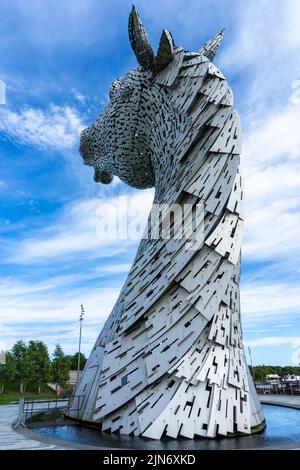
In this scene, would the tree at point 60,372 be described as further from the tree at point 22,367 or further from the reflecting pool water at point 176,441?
the reflecting pool water at point 176,441

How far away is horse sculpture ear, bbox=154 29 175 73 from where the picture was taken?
38.6 ft

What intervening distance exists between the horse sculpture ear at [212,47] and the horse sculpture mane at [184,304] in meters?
2.39

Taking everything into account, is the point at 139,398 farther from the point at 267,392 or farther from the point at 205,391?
the point at 267,392

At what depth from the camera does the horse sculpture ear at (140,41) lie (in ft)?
41.2

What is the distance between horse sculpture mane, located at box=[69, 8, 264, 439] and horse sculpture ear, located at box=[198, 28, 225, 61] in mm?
2386

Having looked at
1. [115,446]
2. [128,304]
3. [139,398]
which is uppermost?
[128,304]

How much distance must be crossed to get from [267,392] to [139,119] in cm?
1867

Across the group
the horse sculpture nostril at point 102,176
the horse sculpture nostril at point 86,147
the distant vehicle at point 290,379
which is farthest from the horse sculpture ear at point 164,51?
the distant vehicle at point 290,379

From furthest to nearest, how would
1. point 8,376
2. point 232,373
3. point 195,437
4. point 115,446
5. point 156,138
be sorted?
1. point 8,376
2. point 156,138
3. point 232,373
4. point 195,437
5. point 115,446

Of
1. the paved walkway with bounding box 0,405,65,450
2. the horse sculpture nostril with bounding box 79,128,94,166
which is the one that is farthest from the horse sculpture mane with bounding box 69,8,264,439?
the horse sculpture nostril with bounding box 79,128,94,166

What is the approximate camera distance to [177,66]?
11.8 metres

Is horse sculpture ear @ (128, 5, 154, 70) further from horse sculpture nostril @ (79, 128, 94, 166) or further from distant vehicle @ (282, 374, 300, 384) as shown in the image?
distant vehicle @ (282, 374, 300, 384)

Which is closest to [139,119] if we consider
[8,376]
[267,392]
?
[267,392]

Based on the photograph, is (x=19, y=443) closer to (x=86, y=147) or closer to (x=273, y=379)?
(x=86, y=147)
